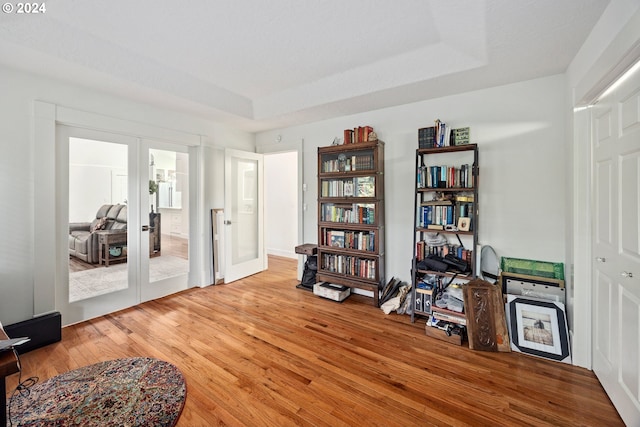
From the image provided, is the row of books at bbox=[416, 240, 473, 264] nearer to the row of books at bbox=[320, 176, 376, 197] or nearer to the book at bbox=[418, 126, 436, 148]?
the row of books at bbox=[320, 176, 376, 197]

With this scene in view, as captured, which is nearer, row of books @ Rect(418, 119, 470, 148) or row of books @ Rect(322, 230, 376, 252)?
row of books @ Rect(418, 119, 470, 148)

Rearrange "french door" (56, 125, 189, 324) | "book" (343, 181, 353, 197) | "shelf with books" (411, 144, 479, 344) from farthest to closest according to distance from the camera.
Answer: "book" (343, 181, 353, 197), "french door" (56, 125, 189, 324), "shelf with books" (411, 144, 479, 344)

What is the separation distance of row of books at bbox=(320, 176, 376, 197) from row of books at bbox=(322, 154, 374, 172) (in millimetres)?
140

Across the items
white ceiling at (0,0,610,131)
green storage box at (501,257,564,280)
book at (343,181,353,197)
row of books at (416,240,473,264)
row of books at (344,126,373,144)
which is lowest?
green storage box at (501,257,564,280)

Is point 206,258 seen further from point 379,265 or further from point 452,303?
point 452,303

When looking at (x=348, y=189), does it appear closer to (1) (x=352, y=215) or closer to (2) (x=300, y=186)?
(1) (x=352, y=215)

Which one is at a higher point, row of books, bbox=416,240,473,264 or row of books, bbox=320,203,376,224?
row of books, bbox=320,203,376,224

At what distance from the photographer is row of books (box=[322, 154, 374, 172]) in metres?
3.53

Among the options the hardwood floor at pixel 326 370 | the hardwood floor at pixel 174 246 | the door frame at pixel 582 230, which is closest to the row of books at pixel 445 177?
the door frame at pixel 582 230

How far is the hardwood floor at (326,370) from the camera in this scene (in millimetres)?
1707

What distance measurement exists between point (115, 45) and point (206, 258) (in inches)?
110

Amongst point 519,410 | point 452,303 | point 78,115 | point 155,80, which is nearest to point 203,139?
point 155,80

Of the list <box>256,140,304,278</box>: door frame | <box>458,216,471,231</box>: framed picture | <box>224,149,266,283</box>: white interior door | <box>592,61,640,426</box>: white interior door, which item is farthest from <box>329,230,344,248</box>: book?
<box>592,61,640,426</box>: white interior door

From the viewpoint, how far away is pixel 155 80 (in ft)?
9.47
